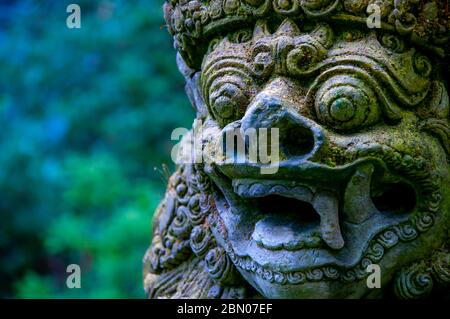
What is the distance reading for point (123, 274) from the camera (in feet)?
10.7

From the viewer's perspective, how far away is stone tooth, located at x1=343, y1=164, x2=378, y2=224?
140 cm

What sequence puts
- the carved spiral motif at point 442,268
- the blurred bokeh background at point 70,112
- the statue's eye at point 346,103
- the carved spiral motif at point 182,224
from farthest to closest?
the blurred bokeh background at point 70,112 < the carved spiral motif at point 182,224 < the carved spiral motif at point 442,268 < the statue's eye at point 346,103

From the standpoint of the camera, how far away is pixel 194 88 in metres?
1.69

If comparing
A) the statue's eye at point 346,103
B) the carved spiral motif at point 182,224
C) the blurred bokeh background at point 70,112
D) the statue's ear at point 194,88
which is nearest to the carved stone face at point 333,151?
the statue's eye at point 346,103

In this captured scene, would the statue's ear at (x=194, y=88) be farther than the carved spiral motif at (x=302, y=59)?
Yes

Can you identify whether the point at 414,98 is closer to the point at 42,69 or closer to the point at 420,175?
the point at 420,175

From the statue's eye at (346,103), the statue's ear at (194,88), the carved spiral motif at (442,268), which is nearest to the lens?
the statue's eye at (346,103)

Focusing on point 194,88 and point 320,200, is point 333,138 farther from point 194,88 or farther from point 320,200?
point 194,88

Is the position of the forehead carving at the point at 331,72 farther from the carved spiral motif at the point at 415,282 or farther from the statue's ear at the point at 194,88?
the carved spiral motif at the point at 415,282

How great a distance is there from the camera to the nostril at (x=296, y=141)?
1396 millimetres

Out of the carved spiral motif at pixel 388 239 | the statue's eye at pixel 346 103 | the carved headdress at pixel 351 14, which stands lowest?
the carved spiral motif at pixel 388 239

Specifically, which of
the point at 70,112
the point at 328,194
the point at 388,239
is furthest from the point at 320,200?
the point at 70,112

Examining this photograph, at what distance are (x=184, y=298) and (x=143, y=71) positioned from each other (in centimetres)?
220

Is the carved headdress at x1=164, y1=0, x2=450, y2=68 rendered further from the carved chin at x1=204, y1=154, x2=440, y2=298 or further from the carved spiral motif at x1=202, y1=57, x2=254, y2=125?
the carved chin at x1=204, y1=154, x2=440, y2=298
